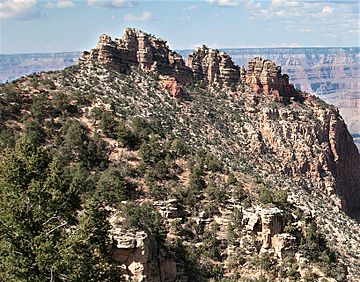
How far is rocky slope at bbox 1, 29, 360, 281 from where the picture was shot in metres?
31.5

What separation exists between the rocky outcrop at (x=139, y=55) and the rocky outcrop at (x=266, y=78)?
9.82 meters

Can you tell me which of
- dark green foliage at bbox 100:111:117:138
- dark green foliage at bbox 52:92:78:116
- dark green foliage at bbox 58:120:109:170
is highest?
dark green foliage at bbox 52:92:78:116

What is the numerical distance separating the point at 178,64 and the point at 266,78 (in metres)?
13.3

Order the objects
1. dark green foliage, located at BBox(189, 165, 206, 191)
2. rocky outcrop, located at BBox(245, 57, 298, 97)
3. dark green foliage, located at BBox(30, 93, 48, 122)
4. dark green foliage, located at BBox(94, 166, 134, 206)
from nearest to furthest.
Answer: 1. dark green foliage, located at BBox(94, 166, 134, 206)
2. dark green foliage, located at BBox(189, 165, 206, 191)
3. dark green foliage, located at BBox(30, 93, 48, 122)
4. rocky outcrop, located at BBox(245, 57, 298, 97)

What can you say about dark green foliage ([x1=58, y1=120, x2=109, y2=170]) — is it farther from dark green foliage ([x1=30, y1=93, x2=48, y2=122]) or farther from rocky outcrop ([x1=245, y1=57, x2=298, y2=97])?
rocky outcrop ([x1=245, y1=57, x2=298, y2=97])

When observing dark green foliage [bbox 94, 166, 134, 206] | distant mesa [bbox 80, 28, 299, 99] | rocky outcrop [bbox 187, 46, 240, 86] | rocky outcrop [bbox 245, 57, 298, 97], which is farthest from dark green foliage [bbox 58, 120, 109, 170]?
rocky outcrop [bbox 245, 57, 298, 97]

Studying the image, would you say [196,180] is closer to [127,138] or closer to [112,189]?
[112,189]

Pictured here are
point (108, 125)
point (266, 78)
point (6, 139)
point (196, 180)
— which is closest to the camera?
point (6, 139)

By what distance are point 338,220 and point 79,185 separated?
3044 cm

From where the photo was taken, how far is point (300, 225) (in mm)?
35219

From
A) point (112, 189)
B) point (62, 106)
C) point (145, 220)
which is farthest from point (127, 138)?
point (145, 220)

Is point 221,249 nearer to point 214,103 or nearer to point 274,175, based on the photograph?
point 274,175

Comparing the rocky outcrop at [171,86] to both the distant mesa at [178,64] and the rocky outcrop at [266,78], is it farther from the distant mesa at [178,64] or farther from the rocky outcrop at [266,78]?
the rocky outcrop at [266,78]

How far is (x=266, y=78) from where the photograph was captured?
78.2 m
